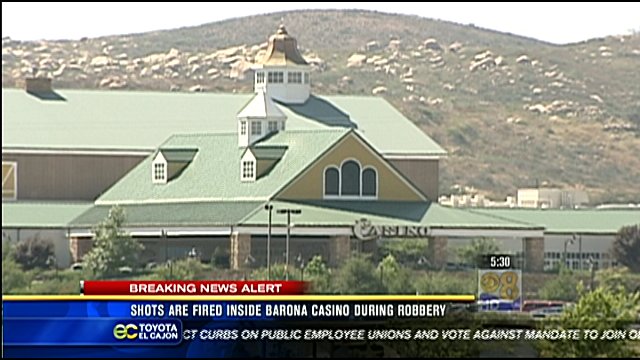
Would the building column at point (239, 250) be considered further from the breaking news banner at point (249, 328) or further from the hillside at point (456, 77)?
the breaking news banner at point (249, 328)

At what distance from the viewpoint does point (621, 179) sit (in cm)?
2700

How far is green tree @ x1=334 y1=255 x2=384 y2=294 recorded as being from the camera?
90.8ft

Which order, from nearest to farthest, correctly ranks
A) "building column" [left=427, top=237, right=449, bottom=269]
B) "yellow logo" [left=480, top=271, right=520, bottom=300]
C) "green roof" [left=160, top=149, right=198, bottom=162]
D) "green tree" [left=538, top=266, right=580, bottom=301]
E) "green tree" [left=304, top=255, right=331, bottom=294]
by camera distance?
"yellow logo" [left=480, top=271, right=520, bottom=300]
"green tree" [left=538, top=266, right=580, bottom=301]
"green tree" [left=304, top=255, right=331, bottom=294]
"building column" [left=427, top=237, right=449, bottom=269]
"green roof" [left=160, top=149, right=198, bottom=162]

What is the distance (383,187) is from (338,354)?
28.3 m

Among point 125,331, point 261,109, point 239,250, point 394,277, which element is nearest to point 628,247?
point 394,277

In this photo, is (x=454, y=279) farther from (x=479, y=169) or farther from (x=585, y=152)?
(x=479, y=169)

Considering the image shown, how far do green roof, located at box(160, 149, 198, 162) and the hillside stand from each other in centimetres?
274

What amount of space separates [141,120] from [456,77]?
29.8 feet

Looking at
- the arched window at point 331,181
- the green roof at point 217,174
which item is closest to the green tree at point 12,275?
the green roof at point 217,174

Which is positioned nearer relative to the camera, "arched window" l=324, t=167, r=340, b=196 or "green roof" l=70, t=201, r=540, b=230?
"green roof" l=70, t=201, r=540, b=230

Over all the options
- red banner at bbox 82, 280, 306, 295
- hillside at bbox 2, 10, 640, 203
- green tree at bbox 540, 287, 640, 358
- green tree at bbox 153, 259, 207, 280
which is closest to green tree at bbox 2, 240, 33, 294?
green tree at bbox 153, 259, 207, 280

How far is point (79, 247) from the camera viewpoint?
114 feet

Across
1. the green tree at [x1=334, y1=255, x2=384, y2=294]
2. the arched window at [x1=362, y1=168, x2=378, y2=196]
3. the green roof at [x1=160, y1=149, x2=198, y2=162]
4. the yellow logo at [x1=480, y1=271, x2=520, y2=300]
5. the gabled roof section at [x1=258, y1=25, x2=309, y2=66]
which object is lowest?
the green tree at [x1=334, y1=255, x2=384, y2=294]

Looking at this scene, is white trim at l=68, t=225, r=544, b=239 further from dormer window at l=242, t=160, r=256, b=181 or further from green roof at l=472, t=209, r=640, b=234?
dormer window at l=242, t=160, r=256, b=181
